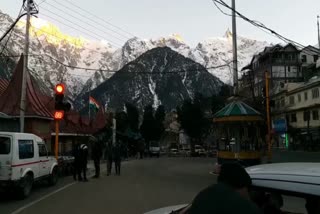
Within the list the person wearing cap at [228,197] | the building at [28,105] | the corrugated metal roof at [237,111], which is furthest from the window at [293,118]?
the person wearing cap at [228,197]

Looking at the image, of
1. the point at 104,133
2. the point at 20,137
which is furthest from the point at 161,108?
the point at 20,137

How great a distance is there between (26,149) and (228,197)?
13.8m

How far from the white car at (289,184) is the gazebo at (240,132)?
2111cm

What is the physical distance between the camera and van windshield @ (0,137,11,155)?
14446 millimetres

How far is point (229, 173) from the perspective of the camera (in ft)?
10.1

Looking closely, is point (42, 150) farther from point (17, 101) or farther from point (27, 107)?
point (27, 107)

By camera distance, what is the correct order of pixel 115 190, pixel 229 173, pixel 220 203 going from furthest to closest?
pixel 115 190, pixel 229 173, pixel 220 203

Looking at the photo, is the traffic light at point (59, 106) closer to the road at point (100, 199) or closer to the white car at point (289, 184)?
the road at point (100, 199)

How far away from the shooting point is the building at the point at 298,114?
57.0 metres

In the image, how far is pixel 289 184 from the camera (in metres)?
3.60

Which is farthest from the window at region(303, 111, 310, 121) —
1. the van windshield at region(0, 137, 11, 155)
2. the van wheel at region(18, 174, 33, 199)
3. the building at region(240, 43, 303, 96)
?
the van windshield at region(0, 137, 11, 155)

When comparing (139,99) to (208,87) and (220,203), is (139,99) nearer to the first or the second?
(208,87)

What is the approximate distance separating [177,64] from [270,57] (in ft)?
348

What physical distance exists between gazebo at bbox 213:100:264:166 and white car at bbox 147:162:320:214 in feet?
69.3
